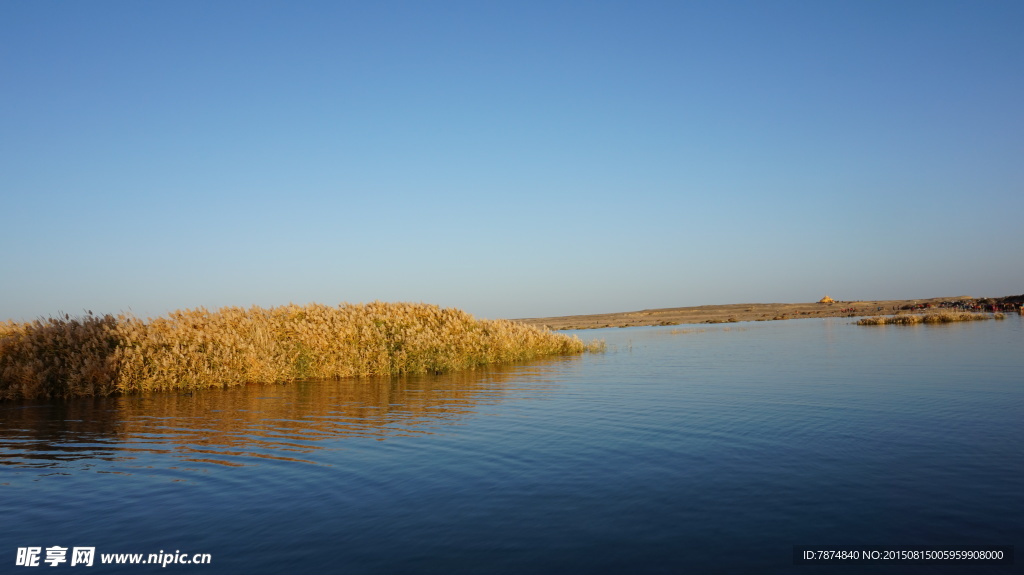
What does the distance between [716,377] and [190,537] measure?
61.3 ft

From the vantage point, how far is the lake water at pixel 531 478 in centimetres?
689

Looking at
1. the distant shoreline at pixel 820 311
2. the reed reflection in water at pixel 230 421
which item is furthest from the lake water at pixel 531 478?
the distant shoreline at pixel 820 311

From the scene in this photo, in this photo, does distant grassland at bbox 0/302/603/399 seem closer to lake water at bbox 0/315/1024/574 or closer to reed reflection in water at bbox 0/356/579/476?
reed reflection in water at bbox 0/356/579/476

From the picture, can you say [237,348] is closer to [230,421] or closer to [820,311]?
[230,421]

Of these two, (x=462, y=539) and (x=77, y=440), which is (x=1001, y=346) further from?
(x=77, y=440)

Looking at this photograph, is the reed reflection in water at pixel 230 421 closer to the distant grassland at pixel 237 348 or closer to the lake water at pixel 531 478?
the lake water at pixel 531 478

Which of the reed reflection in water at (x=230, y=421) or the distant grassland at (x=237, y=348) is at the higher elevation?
the distant grassland at (x=237, y=348)

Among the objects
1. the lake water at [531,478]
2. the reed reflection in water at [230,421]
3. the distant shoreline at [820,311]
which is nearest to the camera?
the lake water at [531,478]

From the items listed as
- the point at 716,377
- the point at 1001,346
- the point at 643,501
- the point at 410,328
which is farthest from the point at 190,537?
the point at 1001,346

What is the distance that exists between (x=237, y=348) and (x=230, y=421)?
984 cm

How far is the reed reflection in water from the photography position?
11.9 m

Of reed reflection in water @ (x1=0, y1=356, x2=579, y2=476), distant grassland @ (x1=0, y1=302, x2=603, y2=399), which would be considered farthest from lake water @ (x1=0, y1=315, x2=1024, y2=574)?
distant grassland @ (x1=0, y1=302, x2=603, y2=399)

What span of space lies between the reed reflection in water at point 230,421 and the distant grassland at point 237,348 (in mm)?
966

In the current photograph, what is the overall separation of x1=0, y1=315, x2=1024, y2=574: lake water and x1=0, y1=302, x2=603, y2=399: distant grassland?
3083mm
